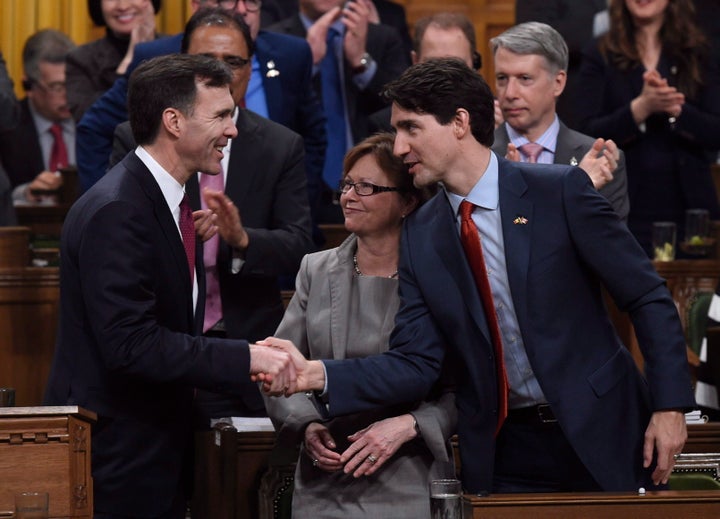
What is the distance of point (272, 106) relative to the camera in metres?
5.03

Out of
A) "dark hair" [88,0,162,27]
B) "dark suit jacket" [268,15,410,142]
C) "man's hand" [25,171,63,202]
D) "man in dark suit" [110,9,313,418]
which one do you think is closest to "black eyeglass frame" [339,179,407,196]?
"man in dark suit" [110,9,313,418]

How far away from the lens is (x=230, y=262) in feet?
13.4

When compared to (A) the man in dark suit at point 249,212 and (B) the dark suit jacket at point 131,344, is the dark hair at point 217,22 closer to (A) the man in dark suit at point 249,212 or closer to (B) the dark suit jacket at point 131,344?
(A) the man in dark suit at point 249,212

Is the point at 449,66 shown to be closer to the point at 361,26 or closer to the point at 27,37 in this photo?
the point at 361,26

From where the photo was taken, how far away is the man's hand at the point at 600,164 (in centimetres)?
391

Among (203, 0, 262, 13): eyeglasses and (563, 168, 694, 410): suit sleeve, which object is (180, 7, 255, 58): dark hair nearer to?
(203, 0, 262, 13): eyeglasses

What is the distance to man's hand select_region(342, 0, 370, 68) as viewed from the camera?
5836 millimetres

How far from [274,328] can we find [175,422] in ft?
2.93

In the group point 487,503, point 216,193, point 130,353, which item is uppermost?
point 216,193

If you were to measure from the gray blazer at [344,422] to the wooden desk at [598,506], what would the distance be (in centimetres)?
56

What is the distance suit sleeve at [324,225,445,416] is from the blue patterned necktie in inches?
106

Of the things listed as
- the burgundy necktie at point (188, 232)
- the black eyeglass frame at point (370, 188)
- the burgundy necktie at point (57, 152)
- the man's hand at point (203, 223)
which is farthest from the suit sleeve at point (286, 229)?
the burgundy necktie at point (57, 152)

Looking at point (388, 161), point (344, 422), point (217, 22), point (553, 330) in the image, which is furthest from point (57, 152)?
point (553, 330)

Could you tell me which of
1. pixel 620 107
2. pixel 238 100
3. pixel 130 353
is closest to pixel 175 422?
pixel 130 353
